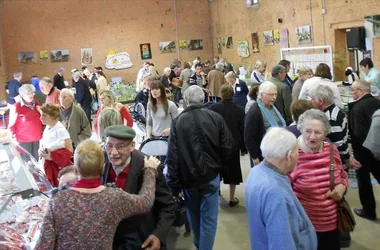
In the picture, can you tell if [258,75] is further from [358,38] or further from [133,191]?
[133,191]

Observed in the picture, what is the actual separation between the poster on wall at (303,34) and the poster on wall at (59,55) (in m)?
9.70

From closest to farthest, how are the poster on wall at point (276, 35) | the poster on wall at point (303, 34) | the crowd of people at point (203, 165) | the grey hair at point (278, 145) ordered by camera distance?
1. the crowd of people at point (203, 165)
2. the grey hair at point (278, 145)
3. the poster on wall at point (303, 34)
4. the poster on wall at point (276, 35)

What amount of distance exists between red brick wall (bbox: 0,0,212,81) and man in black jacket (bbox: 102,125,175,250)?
16.0 meters

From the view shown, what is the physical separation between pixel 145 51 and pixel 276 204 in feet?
55.3

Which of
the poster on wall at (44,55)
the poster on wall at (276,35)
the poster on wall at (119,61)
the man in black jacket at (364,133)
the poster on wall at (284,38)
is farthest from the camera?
the poster on wall at (119,61)

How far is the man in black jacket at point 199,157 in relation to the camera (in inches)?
147

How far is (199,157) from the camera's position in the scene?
3.72m

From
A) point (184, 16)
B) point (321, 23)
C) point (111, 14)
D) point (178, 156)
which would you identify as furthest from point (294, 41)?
point (178, 156)

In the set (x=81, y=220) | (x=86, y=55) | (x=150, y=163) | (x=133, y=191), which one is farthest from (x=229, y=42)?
(x=81, y=220)

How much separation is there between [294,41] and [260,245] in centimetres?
1107

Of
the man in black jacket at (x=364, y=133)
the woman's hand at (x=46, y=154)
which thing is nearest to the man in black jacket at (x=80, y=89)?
the woman's hand at (x=46, y=154)

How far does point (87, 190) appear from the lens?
7.10 feet

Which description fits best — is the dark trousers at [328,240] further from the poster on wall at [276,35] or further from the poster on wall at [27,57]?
the poster on wall at [27,57]

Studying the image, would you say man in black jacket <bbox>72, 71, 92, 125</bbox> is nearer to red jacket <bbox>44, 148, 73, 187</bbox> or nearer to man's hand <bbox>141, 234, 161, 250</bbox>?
red jacket <bbox>44, 148, 73, 187</bbox>
